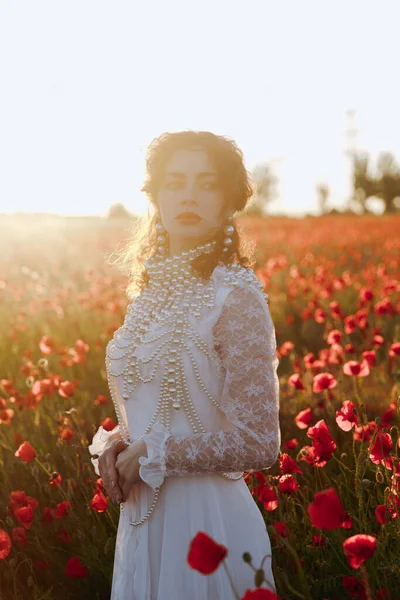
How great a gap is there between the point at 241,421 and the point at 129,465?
0.36 metres

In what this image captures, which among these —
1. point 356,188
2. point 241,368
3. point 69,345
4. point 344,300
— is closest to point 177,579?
point 241,368

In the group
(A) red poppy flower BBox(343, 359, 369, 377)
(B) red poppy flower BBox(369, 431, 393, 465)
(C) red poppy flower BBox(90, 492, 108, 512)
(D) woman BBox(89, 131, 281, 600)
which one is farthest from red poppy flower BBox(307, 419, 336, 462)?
(A) red poppy flower BBox(343, 359, 369, 377)

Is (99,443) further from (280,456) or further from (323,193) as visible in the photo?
(323,193)

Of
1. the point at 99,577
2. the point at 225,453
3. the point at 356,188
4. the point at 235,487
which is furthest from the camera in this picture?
the point at 356,188

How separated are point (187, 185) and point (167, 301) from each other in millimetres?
381

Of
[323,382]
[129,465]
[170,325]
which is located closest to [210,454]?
[129,465]

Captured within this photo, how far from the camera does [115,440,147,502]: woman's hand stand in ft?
6.53

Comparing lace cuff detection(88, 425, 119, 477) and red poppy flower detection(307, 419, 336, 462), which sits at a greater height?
lace cuff detection(88, 425, 119, 477)

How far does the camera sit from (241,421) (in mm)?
1920

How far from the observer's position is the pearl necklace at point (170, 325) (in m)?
2.05

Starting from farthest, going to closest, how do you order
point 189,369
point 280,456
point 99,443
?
point 280,456 → point 99,443 → point 189,369

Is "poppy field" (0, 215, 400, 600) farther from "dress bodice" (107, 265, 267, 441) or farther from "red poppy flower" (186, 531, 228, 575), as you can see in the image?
"dress bodice" (107, 265, 267, 441)

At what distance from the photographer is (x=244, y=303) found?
6.52 ft

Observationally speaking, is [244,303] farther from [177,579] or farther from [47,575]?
[47,575]
